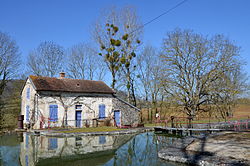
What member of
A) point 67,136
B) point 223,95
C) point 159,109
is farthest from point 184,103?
point 67,136

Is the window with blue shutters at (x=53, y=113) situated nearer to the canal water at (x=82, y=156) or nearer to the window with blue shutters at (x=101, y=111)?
the window with blue shutters at (x=101, y=111)

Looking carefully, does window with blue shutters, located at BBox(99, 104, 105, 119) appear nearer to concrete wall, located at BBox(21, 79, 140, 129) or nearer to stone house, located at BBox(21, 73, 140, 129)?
stone house, located at BBox(21, 73, 140, 129)

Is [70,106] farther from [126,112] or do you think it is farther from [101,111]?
[126,112]

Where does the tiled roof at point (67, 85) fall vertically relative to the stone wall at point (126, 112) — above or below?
above

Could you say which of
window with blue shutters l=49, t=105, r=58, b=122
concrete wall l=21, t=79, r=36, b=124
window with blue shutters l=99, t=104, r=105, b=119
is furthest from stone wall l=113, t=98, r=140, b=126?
concrete wall l=21, t=79, r=36, b=124

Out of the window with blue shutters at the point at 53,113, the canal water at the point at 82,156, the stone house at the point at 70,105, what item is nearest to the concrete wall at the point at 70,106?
the stone house at the point at 70,105

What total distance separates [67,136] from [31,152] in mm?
5560

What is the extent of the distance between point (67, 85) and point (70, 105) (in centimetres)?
213

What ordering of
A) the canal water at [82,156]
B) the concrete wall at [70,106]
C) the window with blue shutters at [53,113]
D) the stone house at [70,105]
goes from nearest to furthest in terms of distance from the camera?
the canal water at [82,156] → the concrete wall at [70,106] → the stone house at [70,105] → the window with blue shutters at [53,113]

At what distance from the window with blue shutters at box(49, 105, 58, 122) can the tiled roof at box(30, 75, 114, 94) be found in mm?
1566

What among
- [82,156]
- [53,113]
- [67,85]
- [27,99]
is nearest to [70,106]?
[53,113]

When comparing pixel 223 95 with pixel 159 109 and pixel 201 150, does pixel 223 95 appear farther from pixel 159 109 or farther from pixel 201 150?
pixel 201 150

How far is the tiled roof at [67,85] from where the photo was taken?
20.6 m

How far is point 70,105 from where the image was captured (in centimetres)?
2148
